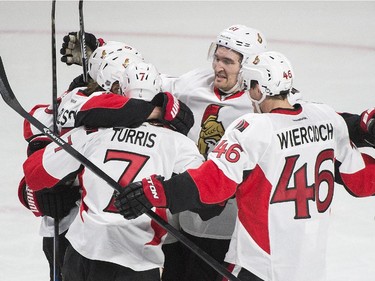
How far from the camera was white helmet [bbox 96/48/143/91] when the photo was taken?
11.4 feet

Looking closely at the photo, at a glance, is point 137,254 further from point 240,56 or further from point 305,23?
point 305,23

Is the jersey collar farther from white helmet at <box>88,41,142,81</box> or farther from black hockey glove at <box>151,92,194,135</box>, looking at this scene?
white helmet at <box>88,41,142,81</box>

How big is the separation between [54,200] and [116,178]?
0.42m

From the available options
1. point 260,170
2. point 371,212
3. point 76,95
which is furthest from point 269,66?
point 371,212

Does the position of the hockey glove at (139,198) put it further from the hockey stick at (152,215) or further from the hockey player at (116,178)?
the hockey player at (116,178)

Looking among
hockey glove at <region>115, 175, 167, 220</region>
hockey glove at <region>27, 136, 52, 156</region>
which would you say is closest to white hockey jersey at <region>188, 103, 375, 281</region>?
hockey glove at <region>115, 175, 167, 220</region>

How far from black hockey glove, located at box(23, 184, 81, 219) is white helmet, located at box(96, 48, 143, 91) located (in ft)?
1.31

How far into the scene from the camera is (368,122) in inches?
125

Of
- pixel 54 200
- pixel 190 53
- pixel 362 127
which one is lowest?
pixel 190 53

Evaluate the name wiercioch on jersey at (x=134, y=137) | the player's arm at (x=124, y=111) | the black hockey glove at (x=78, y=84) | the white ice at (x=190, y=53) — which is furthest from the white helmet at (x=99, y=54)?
the white ice at (x=190, y=53)

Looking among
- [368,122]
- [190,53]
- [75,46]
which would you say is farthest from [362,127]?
[190,53]

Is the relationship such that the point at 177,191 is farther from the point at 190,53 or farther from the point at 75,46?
the point at 190,53

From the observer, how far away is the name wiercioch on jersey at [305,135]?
2.94 meters

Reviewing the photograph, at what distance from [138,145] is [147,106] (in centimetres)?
14
